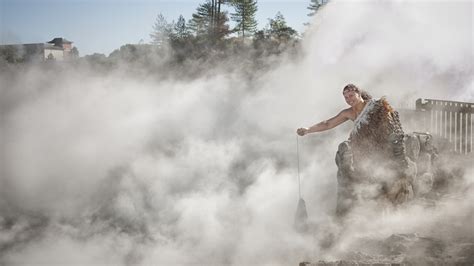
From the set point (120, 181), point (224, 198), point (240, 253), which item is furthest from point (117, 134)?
point (240, 253)

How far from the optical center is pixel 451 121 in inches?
363

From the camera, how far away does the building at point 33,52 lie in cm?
925

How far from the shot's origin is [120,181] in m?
8.88

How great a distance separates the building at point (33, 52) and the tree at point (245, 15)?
20.7m

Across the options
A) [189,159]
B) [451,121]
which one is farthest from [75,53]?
[451,121]

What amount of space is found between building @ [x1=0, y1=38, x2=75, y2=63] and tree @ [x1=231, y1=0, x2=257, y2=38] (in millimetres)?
20732

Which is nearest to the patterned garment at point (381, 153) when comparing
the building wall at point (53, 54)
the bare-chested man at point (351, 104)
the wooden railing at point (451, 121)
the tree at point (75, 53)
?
the bare-chested man at point (351, 104)

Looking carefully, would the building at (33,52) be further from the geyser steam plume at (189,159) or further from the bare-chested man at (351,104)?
the bare-chested man at (351,104)

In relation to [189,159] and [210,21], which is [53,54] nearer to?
[189,159]

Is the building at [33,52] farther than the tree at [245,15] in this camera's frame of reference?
No

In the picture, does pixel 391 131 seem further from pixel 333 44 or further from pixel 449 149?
pixel 333 44

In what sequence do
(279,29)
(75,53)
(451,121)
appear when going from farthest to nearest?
(279,29) → (75,53) → (451,121)

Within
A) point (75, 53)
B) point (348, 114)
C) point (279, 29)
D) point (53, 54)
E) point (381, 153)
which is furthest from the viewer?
A: point (279, 29)

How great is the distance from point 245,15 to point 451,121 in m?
25.5
